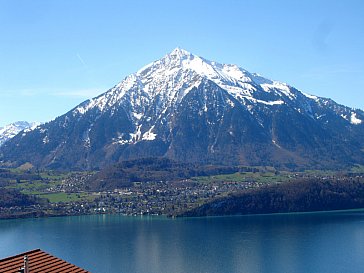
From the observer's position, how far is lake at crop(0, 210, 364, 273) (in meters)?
96.0

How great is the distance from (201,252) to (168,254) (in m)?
6.26

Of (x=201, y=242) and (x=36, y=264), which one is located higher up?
(x=36, y=264)

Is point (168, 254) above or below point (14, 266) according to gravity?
below

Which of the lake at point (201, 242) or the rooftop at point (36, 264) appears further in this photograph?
the lake at point (201, 242)

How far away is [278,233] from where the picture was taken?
135875 millimetres

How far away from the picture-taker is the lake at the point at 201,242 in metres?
96.0

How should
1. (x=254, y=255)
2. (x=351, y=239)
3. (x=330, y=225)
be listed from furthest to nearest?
(x=330, y=225)
(x=351, y=239)
(x=254, y=255)

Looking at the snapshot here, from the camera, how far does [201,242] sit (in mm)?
121938

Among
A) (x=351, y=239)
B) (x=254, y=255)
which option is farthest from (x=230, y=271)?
(x=351, y=239)

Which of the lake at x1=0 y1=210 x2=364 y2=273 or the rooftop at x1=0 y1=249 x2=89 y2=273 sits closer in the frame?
the rooftop at x1=0 y1=249 x2=89 y2=273

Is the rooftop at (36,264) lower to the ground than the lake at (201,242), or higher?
higher

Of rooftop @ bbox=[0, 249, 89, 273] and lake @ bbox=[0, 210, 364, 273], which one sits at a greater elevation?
rooftop @ bbox=[0, 249, 89, 273]

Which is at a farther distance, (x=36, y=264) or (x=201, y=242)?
(x=201, y=242)

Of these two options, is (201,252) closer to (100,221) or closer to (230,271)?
(230,271)
